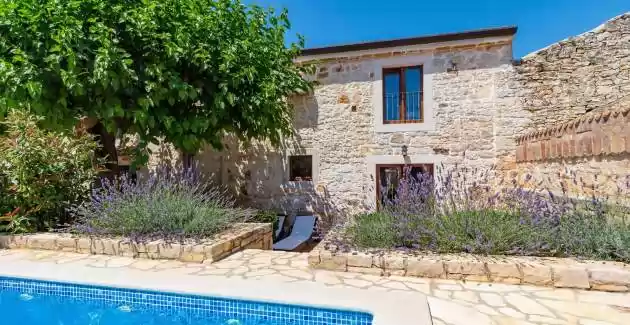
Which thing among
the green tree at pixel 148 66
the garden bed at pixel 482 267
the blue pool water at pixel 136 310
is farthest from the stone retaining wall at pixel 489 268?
the green tree at pixel 148 66

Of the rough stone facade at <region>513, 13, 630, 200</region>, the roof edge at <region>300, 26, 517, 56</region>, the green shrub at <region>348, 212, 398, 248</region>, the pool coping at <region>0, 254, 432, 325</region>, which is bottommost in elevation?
the pool coping at <region>0, 254, 432, 325</region>

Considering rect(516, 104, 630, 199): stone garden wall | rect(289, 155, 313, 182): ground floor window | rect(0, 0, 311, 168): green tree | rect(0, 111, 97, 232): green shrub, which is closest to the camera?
rect(516, 104, 630, 199): stone garden wall

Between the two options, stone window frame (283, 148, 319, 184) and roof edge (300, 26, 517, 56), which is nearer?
roof edge (300, 26, 517, 56)

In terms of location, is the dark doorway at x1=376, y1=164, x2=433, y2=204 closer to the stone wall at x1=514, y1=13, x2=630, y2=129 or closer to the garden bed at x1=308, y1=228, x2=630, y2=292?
the stone wall at x1=514, y1=13, x2=630, y2=129

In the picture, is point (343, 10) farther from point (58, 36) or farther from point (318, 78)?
point (58, 36)

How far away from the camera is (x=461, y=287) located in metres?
3.52

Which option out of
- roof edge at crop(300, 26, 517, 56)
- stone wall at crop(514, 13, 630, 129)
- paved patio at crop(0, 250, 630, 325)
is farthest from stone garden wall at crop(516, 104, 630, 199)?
roof edge at crop(300, 26, 517, 56)

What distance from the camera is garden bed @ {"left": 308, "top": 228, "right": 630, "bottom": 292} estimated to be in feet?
11.1

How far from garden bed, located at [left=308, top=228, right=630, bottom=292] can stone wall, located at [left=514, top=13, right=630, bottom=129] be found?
478cm

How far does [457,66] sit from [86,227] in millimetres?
7541

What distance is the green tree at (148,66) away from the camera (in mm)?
5211

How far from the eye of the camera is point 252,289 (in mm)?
3549

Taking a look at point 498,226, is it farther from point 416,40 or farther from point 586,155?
point 416,40

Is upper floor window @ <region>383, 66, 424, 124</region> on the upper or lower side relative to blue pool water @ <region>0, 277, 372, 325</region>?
upper
